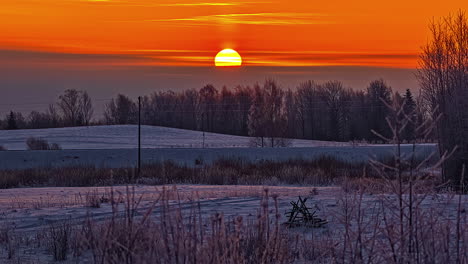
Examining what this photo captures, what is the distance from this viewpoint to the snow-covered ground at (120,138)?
75.4 m

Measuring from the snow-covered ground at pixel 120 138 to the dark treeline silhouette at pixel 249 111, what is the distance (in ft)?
36.2

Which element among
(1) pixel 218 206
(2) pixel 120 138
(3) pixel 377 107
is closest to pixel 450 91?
(1) pixel 218 206

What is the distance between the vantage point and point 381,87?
112 m

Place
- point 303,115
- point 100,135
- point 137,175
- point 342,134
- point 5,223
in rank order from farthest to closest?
point 303,115
point 342,134
point 100,135
point 137,175
point 5,223

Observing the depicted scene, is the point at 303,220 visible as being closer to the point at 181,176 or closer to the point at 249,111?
the point at 181,176

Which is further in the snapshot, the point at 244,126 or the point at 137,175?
the point at 244,126

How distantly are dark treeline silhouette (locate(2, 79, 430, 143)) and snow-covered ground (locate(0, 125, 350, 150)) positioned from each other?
11019mm

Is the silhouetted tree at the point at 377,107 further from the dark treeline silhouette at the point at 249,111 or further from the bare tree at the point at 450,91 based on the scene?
the bare tree at the point at 450,91

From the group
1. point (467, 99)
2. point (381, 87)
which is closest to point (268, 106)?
point (381, 87)

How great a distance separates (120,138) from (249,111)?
96.3ft

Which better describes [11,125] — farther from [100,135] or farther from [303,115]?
[303,115]

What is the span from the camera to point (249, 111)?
10681 cm

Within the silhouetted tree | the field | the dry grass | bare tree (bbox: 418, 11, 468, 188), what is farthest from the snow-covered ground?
bare tree (bbox: 418, 11, 468, 188)

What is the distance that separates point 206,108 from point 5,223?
106 meters
